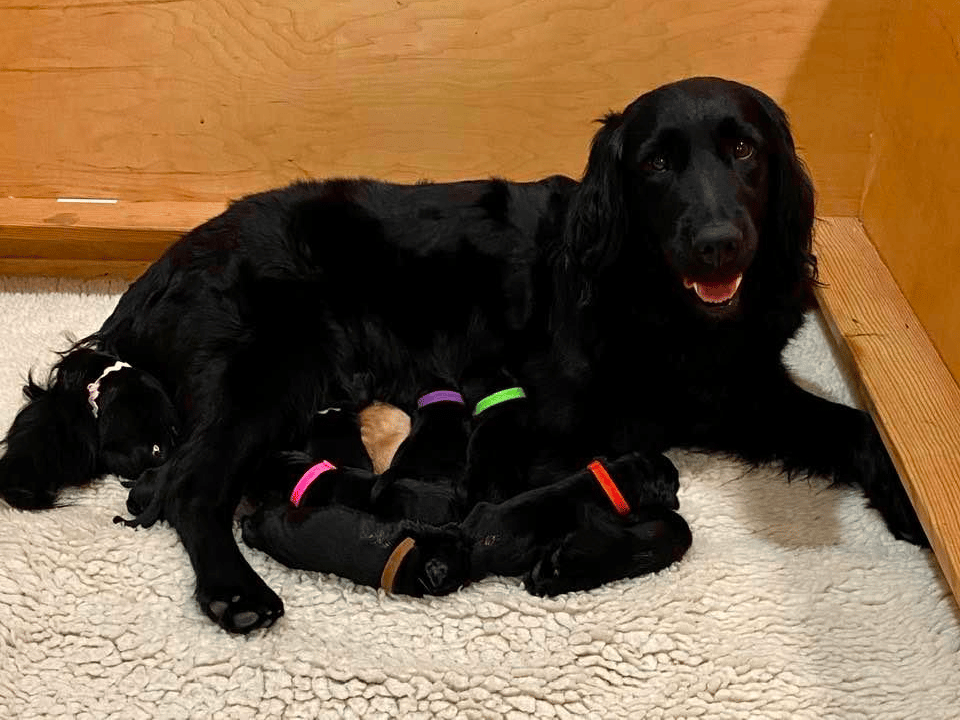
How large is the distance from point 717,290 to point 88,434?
4.05 feet

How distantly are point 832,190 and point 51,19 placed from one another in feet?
6.61

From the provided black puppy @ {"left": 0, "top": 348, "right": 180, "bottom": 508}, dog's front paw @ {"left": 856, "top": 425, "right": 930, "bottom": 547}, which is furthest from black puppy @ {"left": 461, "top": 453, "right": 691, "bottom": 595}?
black puppy @ {"left": 0, "top": 348, "right": 180, "bottom": 508}

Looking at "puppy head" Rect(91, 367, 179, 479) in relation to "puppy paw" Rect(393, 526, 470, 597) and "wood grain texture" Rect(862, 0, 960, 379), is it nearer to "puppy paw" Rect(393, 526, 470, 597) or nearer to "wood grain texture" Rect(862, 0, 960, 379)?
"puppy paw" Rect(393, 526, 470, 597)

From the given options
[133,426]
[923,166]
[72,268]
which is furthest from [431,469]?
[72,268]

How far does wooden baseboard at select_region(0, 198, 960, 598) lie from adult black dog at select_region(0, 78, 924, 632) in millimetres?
115

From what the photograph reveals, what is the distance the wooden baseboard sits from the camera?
177cm

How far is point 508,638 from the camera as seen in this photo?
65.7 inches

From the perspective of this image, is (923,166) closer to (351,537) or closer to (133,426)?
(351,537)

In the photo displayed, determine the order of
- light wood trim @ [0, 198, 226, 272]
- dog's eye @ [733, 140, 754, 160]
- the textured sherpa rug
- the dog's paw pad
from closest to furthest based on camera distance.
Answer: the textured sherpa rug, the dog's paw pad, dog's eye @ [733, 140, 754, 160], light wood trim @ [0, 198, 226, 272]

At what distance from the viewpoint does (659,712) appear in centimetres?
153

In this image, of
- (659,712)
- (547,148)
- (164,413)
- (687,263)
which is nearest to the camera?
(659,712)

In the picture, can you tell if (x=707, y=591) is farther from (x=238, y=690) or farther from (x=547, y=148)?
(x=547, y=148)

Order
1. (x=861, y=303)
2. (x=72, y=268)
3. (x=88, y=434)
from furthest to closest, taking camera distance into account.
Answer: (x=72, y=268) → (x=861, y=303) → (x=88, y=434)

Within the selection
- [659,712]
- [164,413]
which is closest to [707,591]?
[659,712]
